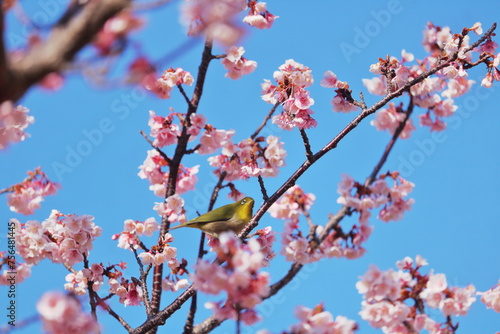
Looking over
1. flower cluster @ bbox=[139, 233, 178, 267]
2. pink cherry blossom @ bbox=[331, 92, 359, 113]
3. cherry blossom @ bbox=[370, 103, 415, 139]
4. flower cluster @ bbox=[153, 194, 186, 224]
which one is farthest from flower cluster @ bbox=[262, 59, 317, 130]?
flower cluster @ bbox=[139, 233, 178, 267]

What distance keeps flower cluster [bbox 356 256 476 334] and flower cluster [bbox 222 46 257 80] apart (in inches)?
103

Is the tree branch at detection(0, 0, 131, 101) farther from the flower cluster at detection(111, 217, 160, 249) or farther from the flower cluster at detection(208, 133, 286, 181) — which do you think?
the flower cluster at detection(111, 217, 160, 249)

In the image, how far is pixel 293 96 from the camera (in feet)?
13.3

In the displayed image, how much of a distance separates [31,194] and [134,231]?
3.58 feet

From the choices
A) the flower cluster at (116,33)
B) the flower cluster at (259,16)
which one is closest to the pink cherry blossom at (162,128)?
the flower cluster at (259,16)

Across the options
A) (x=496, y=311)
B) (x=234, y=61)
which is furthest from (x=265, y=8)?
(x=496, y=311)

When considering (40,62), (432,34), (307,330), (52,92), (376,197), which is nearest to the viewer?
(40,62)

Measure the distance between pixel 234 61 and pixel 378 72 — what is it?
1.45 m

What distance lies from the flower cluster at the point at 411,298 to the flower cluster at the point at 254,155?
1430 millimetres

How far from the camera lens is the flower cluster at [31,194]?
4.06 m

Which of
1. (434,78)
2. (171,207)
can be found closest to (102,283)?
(171,207)

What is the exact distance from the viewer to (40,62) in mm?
1616

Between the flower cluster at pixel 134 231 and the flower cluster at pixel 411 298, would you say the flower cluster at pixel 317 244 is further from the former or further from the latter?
the flower cluster at pixel 134 231

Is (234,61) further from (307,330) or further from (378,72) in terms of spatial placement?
(307,330)
